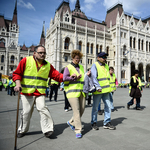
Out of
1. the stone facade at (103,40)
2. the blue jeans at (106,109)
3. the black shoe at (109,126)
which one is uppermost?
the stone facade at (103,40)

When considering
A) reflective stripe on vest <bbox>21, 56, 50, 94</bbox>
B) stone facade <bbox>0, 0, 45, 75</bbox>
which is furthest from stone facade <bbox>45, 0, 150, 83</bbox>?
reflective stripe on vest <bbox>21, 56, 50, 94</bbox>

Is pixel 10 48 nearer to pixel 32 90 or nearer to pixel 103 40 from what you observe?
pixel 103 40

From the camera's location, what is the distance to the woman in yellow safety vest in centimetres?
305

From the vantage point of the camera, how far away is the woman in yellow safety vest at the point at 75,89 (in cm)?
305

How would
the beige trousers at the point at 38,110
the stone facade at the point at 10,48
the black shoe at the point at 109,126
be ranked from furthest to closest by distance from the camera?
1. the stone facade at the point at 10,48
2. the black shoe at the point at 109,126
3. the beige trousers at the point at 38,110

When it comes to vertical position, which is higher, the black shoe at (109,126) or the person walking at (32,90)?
the person walking at (32,90)

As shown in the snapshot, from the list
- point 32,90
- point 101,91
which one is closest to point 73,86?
point 101,91

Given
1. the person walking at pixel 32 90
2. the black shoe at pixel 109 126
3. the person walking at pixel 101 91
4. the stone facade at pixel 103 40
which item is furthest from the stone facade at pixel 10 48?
the black shoe at pixel 109 126

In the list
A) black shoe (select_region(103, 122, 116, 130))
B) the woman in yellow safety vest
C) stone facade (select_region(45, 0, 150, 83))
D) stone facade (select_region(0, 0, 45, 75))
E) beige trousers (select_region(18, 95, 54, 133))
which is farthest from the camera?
stone facade (select_region(0, 0, 45, 75))

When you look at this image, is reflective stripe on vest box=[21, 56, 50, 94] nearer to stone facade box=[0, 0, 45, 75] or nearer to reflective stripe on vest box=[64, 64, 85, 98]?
reflective stripe on vest box=[64, 64, 85, 98]

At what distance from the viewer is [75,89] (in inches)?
123

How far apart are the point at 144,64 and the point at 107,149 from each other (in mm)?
41704

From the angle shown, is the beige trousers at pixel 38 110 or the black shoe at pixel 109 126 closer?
the beige trousers at pixel 38 110

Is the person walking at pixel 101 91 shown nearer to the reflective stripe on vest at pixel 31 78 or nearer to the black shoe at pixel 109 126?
the black shoe at pixel 109 126
